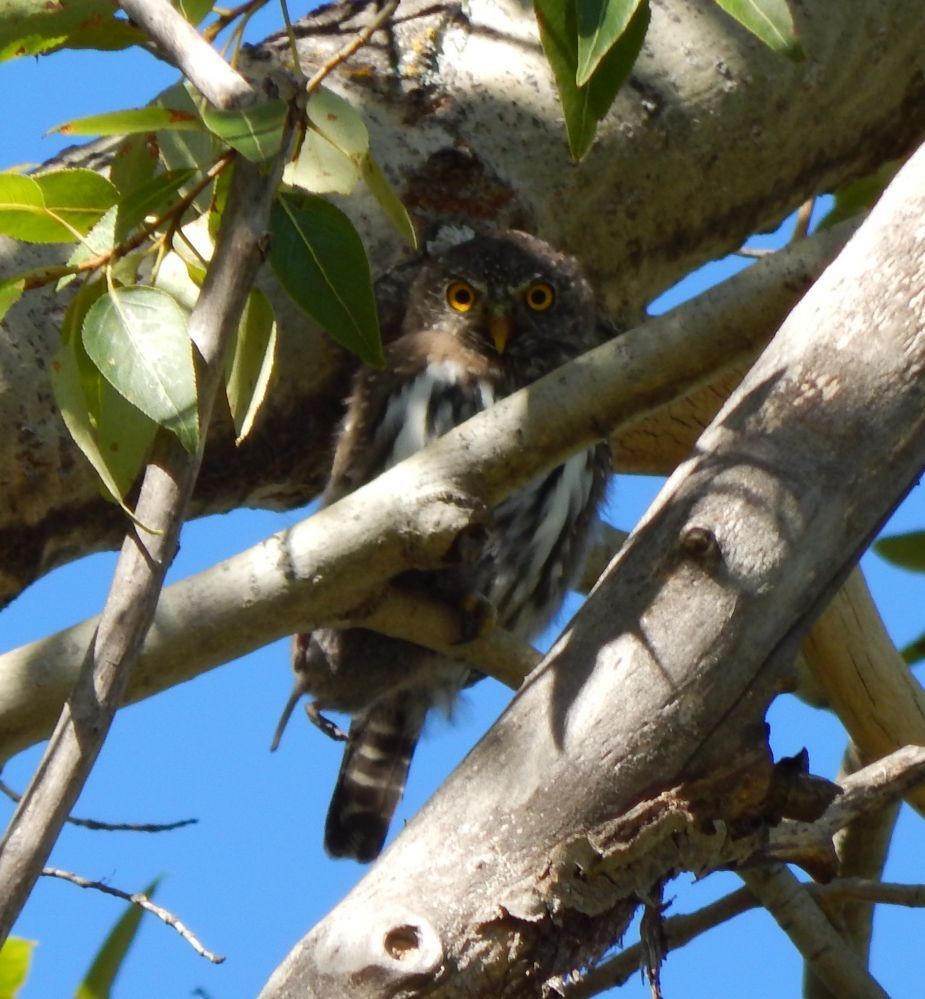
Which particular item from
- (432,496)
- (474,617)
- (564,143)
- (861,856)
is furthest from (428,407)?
(432,496)

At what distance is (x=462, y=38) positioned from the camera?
331 centimetres

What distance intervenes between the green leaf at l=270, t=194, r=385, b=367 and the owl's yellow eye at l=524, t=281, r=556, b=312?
2249 mm

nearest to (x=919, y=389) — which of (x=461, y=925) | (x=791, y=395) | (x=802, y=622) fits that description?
(x=791, y=395)

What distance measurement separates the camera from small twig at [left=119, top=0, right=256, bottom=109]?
1.62 meters

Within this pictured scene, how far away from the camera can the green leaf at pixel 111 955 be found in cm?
267

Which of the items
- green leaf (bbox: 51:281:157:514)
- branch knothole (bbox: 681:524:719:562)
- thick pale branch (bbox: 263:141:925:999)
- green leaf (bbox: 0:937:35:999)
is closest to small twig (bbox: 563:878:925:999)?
thick pale branch (bbox: 263:141:925:999)

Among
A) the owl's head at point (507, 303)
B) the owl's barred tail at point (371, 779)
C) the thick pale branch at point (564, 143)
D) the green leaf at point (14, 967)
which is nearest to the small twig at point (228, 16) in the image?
the thick pale branch at point (564, 143)

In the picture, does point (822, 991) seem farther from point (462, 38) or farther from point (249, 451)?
point (462, 38)

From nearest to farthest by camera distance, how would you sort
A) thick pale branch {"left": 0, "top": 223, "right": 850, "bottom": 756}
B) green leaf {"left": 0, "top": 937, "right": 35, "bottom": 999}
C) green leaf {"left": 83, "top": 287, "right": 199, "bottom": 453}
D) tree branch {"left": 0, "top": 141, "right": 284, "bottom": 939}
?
tree branch {"left": 0, "top": 141, "right": 284, "bottom": 939}, green leaf {"left": 83, "top": 287, "right": 199, "bottom": 453}, thick pale branch {"left": 0, "top": 223, "right": 850, "bottom": 756}, green leaf {"left": 0, "top": 937, "right": 35, "bottom": 999}

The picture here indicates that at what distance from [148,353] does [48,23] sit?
0.59 meters

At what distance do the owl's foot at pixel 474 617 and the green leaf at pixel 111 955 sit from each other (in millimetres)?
662

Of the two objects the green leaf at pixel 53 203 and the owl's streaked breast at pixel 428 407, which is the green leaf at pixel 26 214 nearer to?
the green leaf at pixel 53 203

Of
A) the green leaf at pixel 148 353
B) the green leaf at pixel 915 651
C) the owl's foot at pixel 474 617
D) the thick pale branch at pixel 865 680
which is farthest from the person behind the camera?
the green leaf at pixel 915 651

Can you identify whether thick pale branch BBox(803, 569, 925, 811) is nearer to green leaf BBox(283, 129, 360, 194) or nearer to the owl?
the owl
